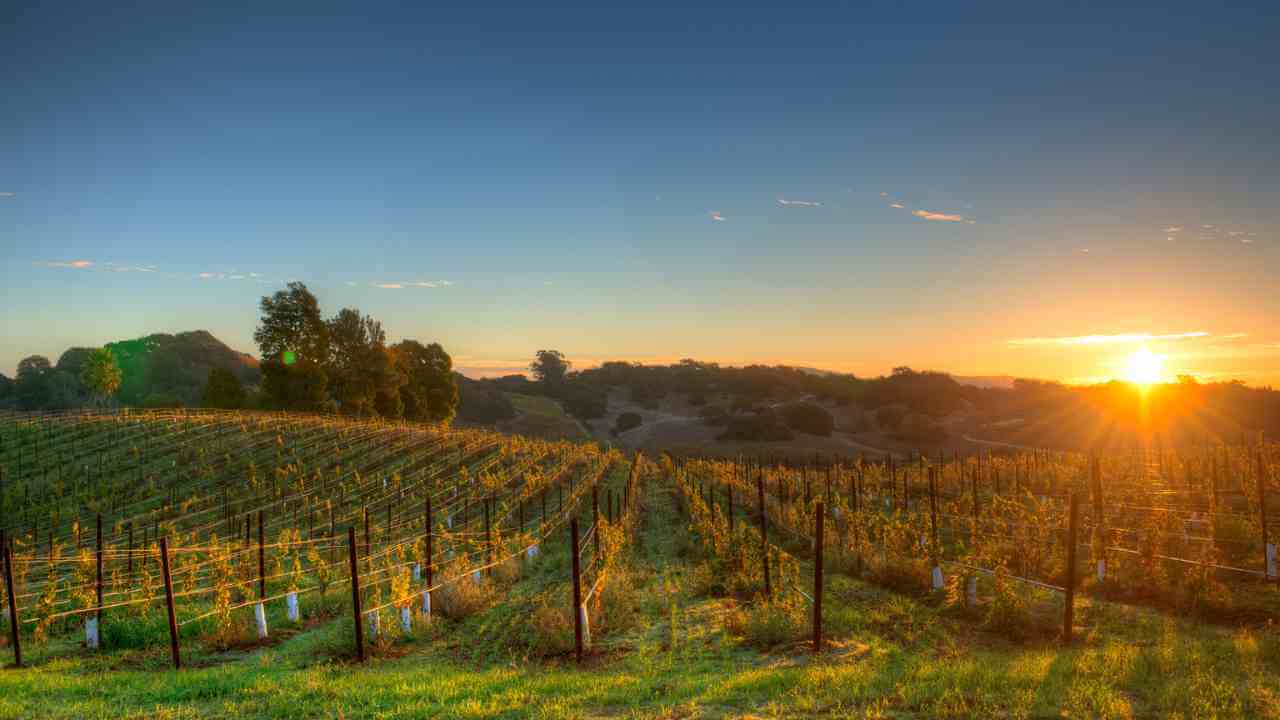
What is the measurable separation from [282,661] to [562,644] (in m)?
4.04

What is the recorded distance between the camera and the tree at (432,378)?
60.0 meters

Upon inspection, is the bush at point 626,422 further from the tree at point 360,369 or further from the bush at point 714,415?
the tree at point 360,369

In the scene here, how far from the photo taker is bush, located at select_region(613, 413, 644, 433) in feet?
301

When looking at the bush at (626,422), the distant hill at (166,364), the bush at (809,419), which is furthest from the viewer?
the bush at (626,422)

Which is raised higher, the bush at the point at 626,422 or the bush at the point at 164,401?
the bush at the point at 164,401

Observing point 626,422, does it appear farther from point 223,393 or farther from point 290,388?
point 223,393

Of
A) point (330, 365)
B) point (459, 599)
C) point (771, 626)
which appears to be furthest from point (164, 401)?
point (771, 626)

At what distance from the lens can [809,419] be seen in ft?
274

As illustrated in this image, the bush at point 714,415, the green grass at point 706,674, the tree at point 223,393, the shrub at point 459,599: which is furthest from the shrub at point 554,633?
the bush at point 714,415

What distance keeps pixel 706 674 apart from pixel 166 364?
11608cm

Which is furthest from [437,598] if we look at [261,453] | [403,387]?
[403,387]

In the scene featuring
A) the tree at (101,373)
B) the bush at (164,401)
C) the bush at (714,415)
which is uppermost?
the tree at (101,373)

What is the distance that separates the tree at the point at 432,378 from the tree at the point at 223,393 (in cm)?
1298

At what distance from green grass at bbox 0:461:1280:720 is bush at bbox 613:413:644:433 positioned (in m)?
80.8
